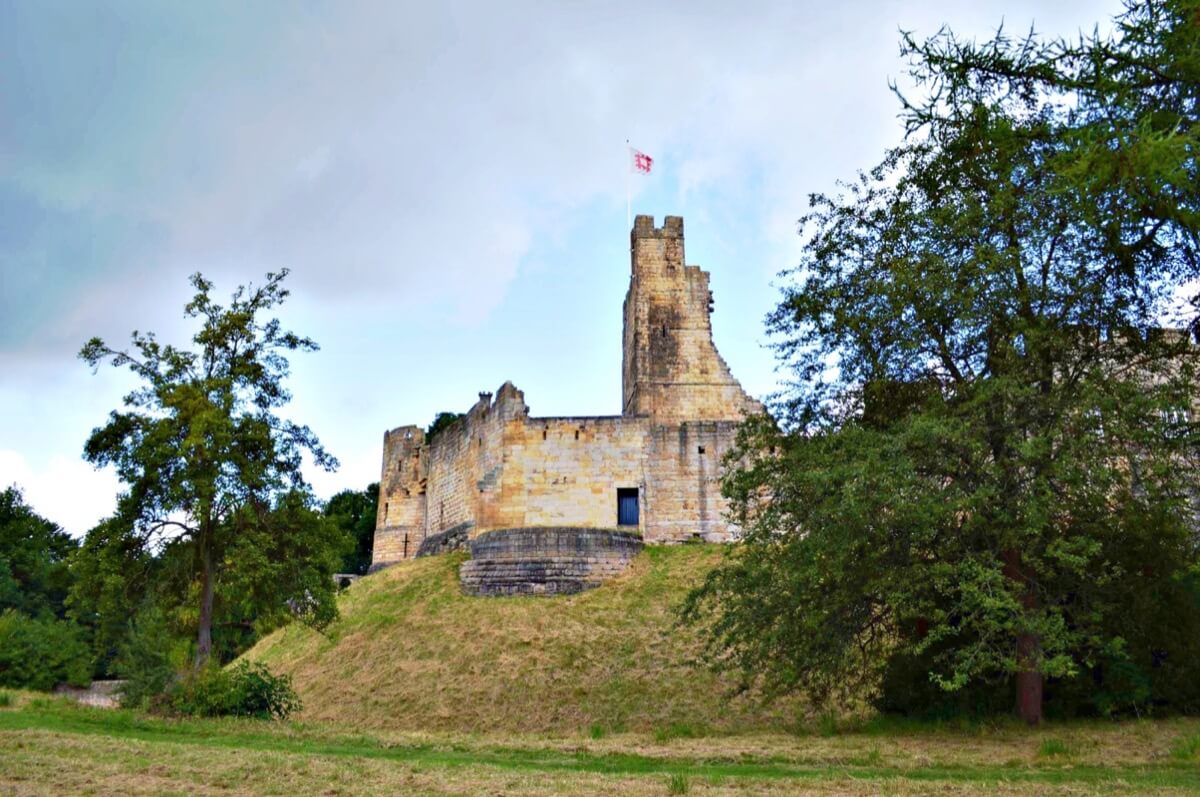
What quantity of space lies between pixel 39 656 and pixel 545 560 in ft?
54.0

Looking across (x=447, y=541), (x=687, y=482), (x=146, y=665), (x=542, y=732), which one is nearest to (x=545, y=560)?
(x=687, y=482)

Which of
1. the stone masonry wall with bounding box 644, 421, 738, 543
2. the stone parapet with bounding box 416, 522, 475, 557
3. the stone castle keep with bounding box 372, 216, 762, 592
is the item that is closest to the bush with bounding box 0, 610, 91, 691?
the stone parapet with bounding box 416, 522, 475, 557

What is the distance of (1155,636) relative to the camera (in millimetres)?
13633

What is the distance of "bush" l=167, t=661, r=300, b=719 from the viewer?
623 inches

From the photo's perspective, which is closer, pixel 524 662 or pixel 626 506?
pixel 524 662

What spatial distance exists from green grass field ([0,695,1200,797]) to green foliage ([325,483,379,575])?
38933 millimetres

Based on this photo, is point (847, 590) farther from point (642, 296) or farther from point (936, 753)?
point (642, 296)

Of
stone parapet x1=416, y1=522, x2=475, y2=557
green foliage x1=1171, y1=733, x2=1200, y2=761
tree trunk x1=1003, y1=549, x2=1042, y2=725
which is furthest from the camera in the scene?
stone parapet x1=416, y1=522, x2=475, y2=557

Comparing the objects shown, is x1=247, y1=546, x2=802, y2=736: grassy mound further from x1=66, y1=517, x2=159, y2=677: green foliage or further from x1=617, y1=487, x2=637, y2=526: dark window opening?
x1=66, y1=517, x2=159, y2=677: green foliage

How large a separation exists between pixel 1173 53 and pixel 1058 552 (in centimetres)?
548

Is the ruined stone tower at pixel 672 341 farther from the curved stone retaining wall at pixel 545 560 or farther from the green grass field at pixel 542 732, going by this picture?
the green grass field at pixel 542 732

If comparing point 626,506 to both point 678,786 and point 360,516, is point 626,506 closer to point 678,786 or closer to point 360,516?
point 678,786

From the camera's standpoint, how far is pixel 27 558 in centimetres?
4509

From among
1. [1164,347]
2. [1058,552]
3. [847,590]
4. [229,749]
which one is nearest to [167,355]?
[229,749]
